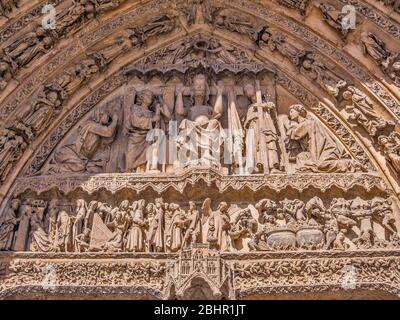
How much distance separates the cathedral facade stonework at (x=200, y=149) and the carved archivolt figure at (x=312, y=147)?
2 cm

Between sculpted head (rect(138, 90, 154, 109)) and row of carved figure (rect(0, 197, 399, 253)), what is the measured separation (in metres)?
1.68

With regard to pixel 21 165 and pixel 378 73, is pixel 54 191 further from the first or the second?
pixel 378 73

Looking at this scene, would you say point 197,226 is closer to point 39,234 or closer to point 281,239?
point 281,239

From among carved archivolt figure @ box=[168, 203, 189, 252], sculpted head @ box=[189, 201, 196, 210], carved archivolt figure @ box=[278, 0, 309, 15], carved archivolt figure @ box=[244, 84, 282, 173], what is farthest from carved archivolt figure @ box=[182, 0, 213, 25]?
carved archivolt figure @ box=[168, 203, 189, 252]

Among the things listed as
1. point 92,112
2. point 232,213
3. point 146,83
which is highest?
point 146,83

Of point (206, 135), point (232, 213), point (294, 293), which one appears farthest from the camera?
point (206, 135)

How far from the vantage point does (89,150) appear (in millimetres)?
8164

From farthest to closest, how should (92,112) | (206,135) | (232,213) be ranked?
(92,112), (206,135), (232,213)

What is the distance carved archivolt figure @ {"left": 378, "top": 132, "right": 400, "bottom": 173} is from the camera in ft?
24.3

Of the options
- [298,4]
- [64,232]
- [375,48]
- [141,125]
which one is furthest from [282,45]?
[64,232]

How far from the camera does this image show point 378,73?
802 cm

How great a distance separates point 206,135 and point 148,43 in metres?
2.06

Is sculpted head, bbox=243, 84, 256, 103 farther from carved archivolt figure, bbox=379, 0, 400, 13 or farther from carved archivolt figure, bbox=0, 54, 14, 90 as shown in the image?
carved archivolt figure, bbox=0, 54, 14, 90

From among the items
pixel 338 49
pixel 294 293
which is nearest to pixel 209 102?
pixel 338 49
